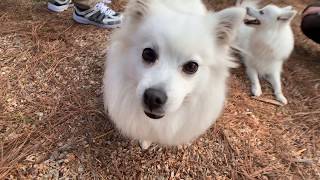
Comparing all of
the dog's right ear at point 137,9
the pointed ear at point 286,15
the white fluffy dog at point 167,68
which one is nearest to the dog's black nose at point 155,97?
the white fluffy dog at point 167,68

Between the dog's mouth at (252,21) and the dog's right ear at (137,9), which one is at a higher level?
the dog's right ear at (137,9)

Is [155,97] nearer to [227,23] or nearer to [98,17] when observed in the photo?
[227,23]

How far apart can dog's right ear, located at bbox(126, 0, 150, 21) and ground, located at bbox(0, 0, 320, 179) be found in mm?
945

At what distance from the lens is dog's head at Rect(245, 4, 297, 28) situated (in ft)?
10.6

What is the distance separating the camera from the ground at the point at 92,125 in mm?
2424

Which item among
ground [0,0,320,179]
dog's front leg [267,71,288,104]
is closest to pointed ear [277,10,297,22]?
dog's front leg [267,71,288,104]

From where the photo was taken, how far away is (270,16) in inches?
130

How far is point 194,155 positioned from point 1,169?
1.25 metres

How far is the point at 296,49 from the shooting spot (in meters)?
3.95

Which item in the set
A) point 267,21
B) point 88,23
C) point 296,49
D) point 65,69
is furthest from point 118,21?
point 296,49

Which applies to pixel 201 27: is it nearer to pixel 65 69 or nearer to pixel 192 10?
pixel 192 10

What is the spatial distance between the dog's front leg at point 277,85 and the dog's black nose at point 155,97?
1781mm

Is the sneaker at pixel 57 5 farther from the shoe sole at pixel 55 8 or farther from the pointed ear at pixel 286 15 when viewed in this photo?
the pointed ear at pixel 286 15

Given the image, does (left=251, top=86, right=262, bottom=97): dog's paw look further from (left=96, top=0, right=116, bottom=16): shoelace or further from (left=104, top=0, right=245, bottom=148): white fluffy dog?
(left=96, top=0, right=116, bottom=16): shoelace
